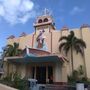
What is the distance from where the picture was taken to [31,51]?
26547mm

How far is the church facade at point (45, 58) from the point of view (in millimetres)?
26438

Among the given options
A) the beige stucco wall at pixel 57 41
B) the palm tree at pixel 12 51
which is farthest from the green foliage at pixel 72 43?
the palm tree at pixel 12 51

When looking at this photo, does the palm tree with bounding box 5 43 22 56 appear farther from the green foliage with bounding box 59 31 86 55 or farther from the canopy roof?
the green foliage with bounding box 59 31 86 55

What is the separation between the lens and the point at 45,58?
2623 centimetres

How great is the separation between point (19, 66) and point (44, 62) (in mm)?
4625

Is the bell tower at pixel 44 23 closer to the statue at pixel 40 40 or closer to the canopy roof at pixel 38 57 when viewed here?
the statue at pixel 40 40

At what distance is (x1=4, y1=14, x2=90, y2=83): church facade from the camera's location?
26.4 meters

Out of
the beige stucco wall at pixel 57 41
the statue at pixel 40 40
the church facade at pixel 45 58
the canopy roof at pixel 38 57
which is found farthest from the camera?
the statue at pixel 40 40

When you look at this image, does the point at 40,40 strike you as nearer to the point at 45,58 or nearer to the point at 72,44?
the point at 72,44

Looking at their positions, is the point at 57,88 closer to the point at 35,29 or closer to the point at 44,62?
the point at 44,62

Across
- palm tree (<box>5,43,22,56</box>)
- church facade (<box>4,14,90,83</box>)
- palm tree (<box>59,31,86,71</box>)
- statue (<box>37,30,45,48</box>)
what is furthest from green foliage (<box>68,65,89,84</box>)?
palm tree (<box>5,43,22,56</box>)

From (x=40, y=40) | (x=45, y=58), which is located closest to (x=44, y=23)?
(x=40, y=40)

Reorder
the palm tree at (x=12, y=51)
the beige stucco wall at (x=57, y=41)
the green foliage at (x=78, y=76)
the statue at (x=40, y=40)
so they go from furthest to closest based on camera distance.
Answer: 1. the statue at (x=40, y=40)
2. the palm tree at (x=12, y=51)
3. the beige stucco wall at (x=57, y=41)
4. the green foliage at (x=78, y=76)

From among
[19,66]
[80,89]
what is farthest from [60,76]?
[80,89]
